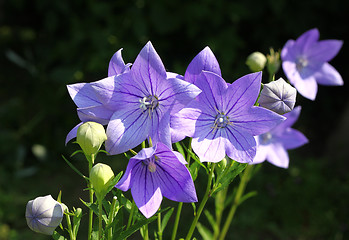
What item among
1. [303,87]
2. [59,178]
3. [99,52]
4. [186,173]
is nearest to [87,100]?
[186,173]

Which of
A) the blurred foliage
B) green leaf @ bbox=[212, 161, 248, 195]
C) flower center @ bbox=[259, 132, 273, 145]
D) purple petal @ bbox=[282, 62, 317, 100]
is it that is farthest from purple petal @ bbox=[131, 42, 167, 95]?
the blurred foliage

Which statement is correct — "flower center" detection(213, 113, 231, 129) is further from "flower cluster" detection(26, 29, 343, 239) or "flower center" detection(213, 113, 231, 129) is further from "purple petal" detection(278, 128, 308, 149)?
"purple petal" detection(278, 128, 308, 149)

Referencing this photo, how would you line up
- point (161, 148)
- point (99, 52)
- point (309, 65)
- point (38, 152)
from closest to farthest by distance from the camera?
point (161, 148)
point (309, 65)
point (99, 52)
point (38, 152)

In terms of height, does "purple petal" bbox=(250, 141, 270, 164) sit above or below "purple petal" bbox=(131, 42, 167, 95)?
below

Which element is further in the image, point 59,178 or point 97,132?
point 59,178

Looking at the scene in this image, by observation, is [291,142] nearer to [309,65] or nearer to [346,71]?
[309,65]
